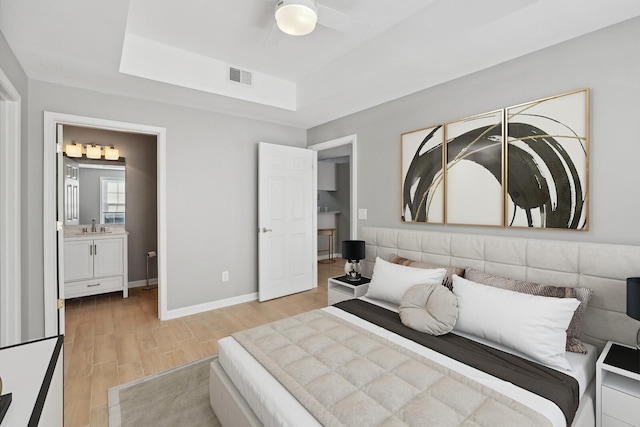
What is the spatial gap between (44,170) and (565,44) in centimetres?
420

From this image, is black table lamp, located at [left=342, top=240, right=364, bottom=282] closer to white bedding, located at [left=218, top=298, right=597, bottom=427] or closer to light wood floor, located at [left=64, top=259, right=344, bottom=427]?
light wood floor, located at [left=64, top=259, right=344, bottom=427]

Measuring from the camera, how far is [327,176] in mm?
7086

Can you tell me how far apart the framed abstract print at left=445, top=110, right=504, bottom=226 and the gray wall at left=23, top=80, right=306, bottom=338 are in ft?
7.87

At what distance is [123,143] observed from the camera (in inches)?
174

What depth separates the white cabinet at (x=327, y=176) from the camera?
6929 millimetres

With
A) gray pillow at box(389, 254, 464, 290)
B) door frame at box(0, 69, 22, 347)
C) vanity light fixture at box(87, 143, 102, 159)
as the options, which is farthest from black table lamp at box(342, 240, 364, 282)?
vanity light fixture at box(87, 143, 102, 159)

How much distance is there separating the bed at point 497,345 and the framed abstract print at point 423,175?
1.19ft

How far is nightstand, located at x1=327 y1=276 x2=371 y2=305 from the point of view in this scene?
3033 mm

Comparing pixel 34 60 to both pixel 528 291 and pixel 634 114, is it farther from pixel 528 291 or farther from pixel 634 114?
pixel 634 114

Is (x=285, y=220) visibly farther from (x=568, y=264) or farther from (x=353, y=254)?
(x=568, y=264)

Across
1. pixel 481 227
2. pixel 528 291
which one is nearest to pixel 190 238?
pixel 481 227

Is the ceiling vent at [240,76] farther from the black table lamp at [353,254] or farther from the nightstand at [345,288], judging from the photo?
the nightstand at [345,288]

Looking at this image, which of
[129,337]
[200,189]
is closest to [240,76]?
[200,189]

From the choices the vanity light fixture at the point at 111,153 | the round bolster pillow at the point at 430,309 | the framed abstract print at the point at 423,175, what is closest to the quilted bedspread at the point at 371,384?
the round bolster pillow at the point at 430,309
